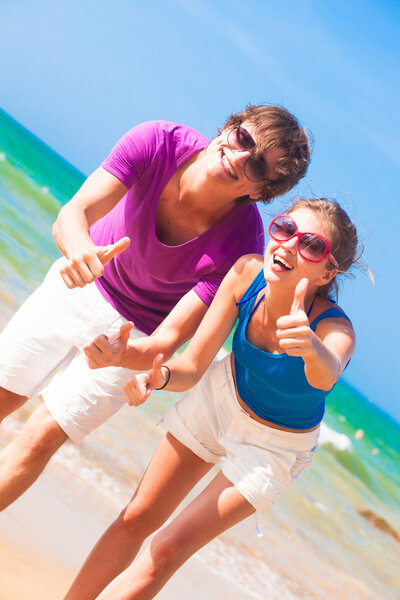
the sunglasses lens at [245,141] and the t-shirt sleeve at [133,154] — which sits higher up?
the sunglasses lens at [245,141]

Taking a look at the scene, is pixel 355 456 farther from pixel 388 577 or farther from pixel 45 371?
pixel 45 371

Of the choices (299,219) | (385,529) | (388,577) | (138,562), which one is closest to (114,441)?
(388,577)

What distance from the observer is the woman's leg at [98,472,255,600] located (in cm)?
273

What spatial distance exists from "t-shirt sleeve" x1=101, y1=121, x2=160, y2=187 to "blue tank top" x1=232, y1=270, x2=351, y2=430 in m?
0.73

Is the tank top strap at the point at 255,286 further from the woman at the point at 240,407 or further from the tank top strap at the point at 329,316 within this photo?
the tank top strap at the point at 329,316

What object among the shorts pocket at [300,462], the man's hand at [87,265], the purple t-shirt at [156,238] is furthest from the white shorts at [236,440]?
the man's hand at [87,265]

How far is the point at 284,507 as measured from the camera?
7.03 metres

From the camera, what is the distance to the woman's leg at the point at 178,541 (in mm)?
2734

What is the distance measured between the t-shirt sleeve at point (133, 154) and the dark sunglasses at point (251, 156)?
1.19ft

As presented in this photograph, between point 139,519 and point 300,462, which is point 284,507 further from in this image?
point 139,519

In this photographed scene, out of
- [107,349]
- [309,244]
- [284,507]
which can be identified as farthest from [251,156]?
[284,507]

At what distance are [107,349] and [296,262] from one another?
836mm

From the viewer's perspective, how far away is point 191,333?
310cm

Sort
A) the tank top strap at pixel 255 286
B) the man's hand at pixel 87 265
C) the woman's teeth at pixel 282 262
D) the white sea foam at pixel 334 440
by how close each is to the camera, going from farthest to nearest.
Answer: the white sea foam at pixel 334 440, the tank top strap at pixel 255 286, the woman's teeth at pixel 282 262, the man's hand at pixel 87 265
